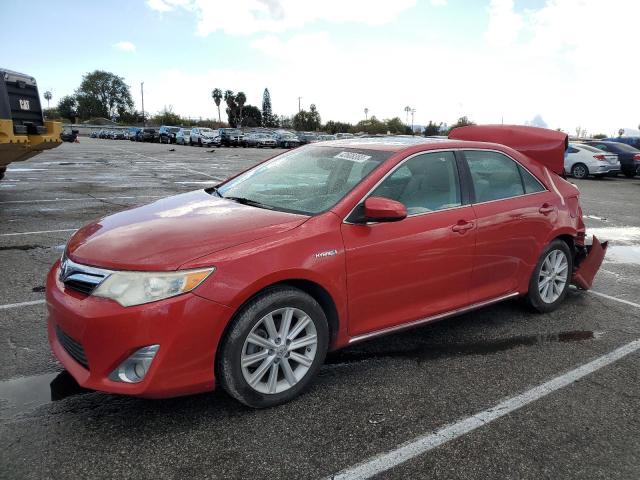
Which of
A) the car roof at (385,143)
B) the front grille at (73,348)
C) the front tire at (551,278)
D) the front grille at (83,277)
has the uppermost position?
the car roof at (385,143)

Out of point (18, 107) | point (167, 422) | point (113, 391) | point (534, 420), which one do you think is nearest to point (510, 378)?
point (534, 420)

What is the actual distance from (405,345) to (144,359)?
209 centimetres

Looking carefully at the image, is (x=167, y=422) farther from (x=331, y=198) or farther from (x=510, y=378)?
(x=510, y=378)

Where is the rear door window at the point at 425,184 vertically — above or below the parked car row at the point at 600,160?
above

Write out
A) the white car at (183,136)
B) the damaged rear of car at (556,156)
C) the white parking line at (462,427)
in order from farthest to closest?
the white car at (183,136) → the damaged rear of car at (556,156) → the white parking line at (462,427)

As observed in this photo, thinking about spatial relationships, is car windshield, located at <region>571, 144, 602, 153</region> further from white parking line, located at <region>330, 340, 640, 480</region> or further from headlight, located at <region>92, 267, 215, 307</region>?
headlight, located at <region>92, 267, 215, 307</region>

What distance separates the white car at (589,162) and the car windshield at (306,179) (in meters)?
19.5

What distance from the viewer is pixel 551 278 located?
15.6ft

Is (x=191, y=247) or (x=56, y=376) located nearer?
A: (x=191, y=247)

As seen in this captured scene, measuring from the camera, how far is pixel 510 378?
3518 millimetres

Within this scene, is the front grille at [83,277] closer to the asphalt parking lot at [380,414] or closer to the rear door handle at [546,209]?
the asphalt parking lot at [380,414]

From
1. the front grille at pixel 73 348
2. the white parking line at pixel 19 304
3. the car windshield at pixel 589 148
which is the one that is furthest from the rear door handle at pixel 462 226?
the car windshield at pixel 589 148

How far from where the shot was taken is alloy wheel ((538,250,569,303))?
469 cm

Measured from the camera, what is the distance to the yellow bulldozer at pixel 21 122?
9.08 meters
